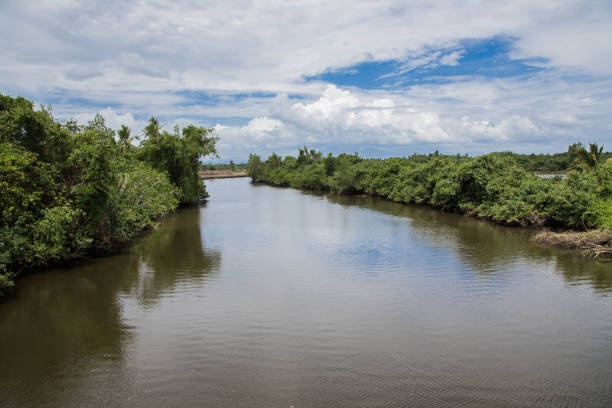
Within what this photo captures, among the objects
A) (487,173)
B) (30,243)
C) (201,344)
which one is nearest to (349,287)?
(201,344)

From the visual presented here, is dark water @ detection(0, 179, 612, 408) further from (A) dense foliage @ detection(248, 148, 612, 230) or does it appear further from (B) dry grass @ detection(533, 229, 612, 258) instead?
(A) dense foliage @ detection(248, 148, 612, 230)

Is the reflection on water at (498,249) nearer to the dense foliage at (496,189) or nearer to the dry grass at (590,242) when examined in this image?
the dry grass at (590,242)

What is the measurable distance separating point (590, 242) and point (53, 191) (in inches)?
873

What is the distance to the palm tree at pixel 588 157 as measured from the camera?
27.2 metres

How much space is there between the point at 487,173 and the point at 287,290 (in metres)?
22.8

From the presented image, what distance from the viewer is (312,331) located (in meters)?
9.12

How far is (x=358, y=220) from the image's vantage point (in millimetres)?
28375

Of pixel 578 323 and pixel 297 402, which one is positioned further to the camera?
pixel 578 323

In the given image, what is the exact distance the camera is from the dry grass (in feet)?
53.9

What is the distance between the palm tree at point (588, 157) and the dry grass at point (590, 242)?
1196 centimetres

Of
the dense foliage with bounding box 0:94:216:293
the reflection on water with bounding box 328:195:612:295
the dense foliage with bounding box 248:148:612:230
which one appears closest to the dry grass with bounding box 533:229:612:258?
the reflection on water with bounding box 328:195:612:295

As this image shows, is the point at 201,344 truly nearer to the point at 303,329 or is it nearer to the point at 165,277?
the point at 303,329

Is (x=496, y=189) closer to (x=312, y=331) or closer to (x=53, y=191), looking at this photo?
(x=312, y=331)

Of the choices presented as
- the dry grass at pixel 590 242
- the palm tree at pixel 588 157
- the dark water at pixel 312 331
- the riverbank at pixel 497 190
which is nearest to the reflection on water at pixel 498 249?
the dark water at pixel 312 331
